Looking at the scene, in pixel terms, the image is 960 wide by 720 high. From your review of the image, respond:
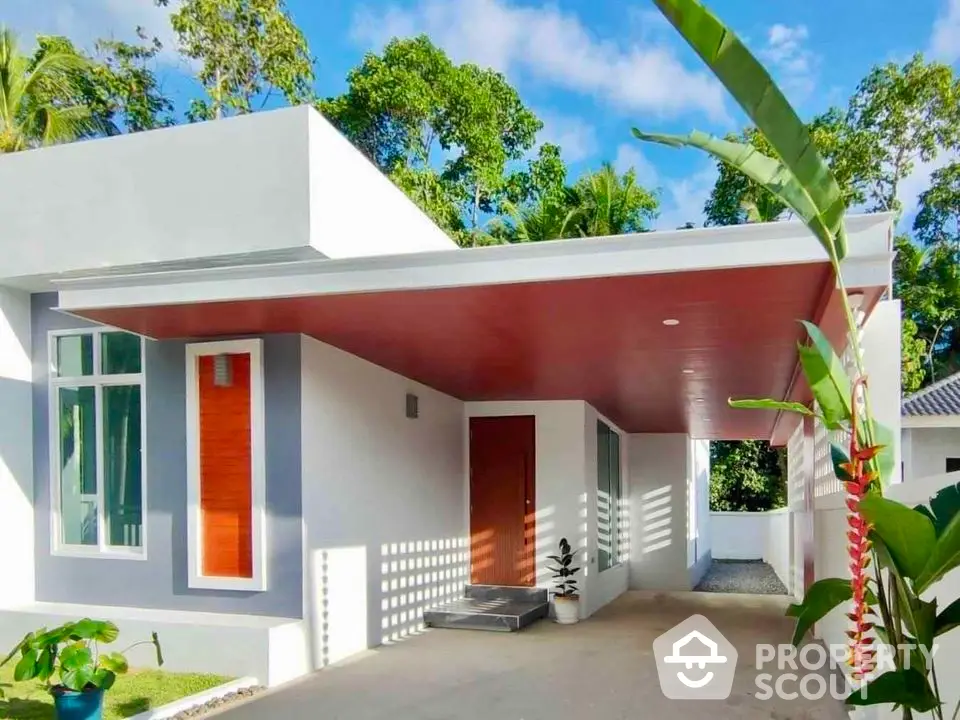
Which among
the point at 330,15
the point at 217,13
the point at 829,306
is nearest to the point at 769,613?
the point at 829,306

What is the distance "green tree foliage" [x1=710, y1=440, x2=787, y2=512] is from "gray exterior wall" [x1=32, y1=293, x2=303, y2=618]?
58.9ft

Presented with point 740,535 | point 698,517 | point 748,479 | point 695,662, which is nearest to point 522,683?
point 695,662

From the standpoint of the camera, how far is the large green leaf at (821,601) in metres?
2.11

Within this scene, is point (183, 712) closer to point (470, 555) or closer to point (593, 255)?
point (593, 255)

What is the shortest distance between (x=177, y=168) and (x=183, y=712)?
4.99 metres

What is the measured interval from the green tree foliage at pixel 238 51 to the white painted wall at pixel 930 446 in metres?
16.0

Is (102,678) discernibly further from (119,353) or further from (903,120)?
(903,120)

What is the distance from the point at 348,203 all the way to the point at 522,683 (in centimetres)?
483

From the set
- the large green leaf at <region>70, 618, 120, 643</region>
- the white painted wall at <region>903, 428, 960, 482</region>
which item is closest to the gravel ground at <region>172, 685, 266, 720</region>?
the large green leaf at <region>70, 618, 120, 643</region>

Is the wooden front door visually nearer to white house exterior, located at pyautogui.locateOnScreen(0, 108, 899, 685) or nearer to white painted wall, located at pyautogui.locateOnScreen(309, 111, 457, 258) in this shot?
white house exterior, located at pyautogui.locateOnScreen(0, 108, 899, 685)

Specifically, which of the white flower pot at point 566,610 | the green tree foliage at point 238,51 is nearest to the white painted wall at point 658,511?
the white flower pot at point 566,610

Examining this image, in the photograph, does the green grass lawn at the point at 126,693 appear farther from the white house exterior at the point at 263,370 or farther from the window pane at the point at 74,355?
the window pane at the point at 74,355

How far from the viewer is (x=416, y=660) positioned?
7520 millimetres

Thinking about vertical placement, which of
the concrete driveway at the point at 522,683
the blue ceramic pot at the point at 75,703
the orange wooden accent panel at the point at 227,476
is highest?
the orange wooden accent panel at the point at 227,476
